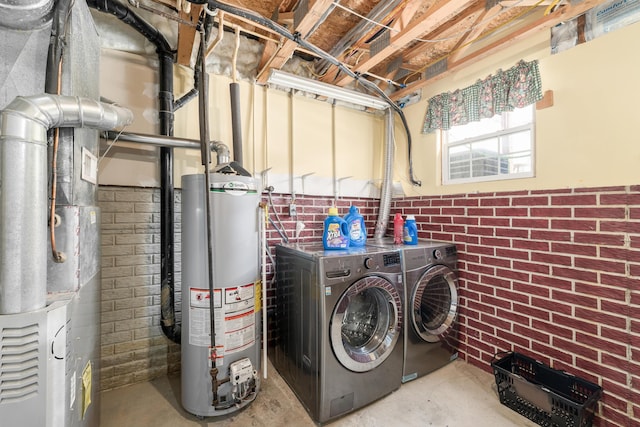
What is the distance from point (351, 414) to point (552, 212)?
1.87m

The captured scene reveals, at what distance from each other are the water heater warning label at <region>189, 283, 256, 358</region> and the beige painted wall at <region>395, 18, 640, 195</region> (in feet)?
6.86

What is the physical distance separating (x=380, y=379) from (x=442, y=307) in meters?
0.85

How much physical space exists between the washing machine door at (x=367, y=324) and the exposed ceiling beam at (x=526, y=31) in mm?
1872

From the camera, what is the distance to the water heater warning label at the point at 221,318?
158 centimetres

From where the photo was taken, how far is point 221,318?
1.59 meters

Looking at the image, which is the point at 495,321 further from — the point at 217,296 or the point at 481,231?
the point at 217,296

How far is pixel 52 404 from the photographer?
874 millimetres

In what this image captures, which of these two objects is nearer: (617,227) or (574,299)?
(617,227)

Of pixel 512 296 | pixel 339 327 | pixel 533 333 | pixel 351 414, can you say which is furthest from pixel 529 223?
pixel 351 414

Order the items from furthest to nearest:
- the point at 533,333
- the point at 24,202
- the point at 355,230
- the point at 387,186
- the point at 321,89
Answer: the point at 387,186 → the point at 321,89 → the point at 355,230 → the point at 533,333 → the point at 24,202

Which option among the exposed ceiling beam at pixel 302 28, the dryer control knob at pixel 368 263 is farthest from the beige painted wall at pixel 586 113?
the exposed ceiling beam at pixel 302 28

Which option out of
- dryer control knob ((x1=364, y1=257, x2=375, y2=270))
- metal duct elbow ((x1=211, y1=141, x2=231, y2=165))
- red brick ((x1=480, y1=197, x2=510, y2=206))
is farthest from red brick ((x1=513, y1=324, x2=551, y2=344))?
metal duct elbow ((x1=211, y1=141, x2=231, y2=165))

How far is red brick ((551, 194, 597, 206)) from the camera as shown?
1.58 m

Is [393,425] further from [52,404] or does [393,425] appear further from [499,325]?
[52,404]
